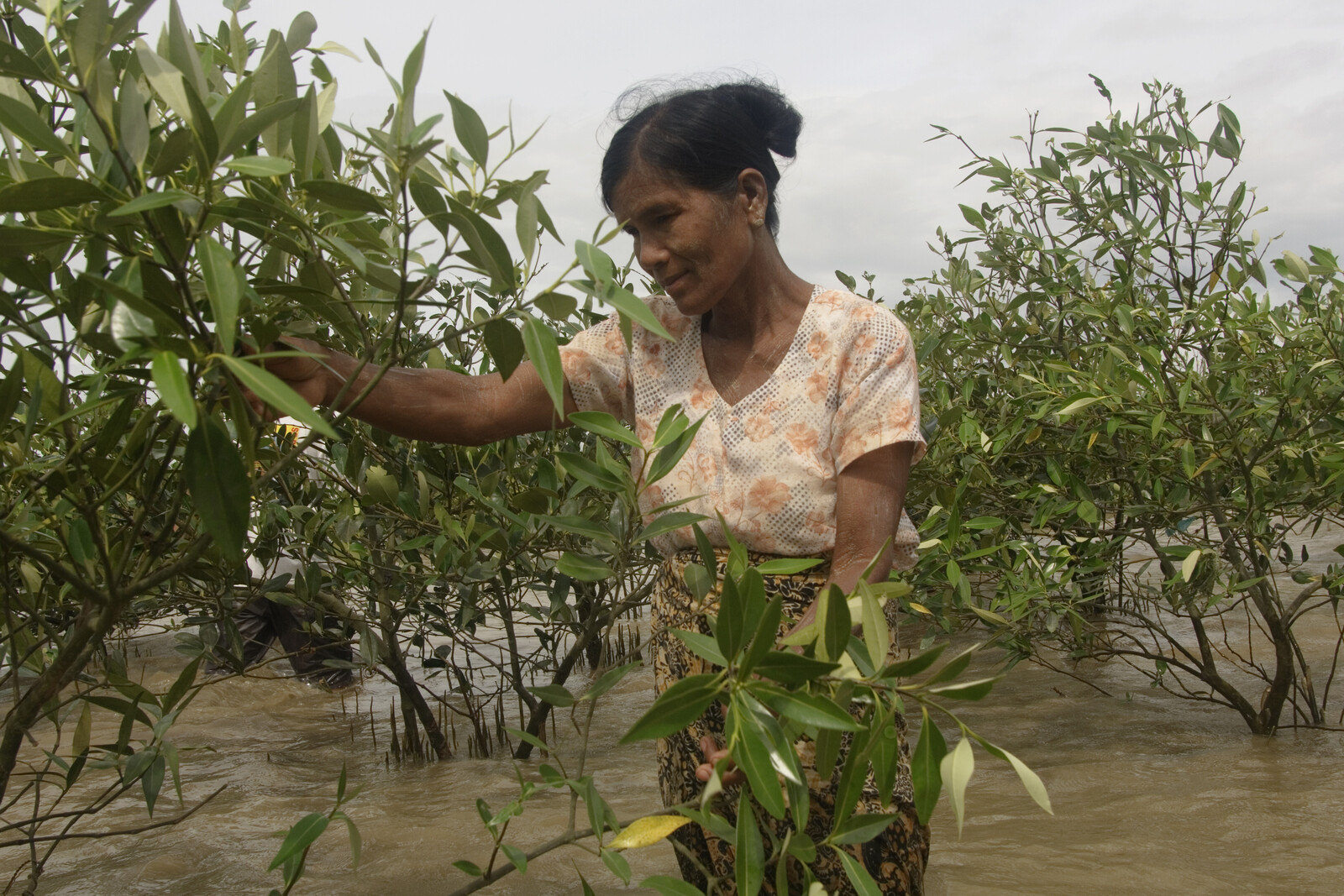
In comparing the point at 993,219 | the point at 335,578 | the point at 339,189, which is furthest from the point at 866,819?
the point at 993,219

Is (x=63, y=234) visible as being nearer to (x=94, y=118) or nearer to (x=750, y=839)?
(x=94, y=118)

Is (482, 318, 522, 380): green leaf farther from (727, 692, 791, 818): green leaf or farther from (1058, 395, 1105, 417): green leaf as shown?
(1058, 395, 1105, 417): green leaf

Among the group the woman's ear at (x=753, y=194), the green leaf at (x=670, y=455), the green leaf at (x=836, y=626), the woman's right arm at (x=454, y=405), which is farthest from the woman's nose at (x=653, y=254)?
the green leaf at (x=836, y=626)

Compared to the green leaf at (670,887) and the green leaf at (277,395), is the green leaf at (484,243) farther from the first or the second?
the green leaf at (670,887)

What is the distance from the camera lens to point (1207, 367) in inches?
129

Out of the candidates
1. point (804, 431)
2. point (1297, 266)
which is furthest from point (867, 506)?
point (1297, 266)

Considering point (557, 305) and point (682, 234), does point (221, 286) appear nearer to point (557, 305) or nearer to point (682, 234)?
point (557, 305)

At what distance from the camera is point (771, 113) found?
185cm

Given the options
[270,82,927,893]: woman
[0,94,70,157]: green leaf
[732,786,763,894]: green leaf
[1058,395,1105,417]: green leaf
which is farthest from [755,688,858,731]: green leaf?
[1058,395,1105,417]: green leaf

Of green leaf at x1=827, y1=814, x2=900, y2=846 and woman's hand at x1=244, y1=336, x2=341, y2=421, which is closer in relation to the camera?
green leaf at x1=827, y1=814, x2=900, y2=846

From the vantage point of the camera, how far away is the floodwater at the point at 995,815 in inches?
111

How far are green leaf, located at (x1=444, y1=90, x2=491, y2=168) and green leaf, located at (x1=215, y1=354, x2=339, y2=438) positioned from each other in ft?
1.27

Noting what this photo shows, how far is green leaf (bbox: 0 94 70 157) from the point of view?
2.80 feet

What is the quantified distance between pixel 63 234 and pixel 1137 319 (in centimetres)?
303
